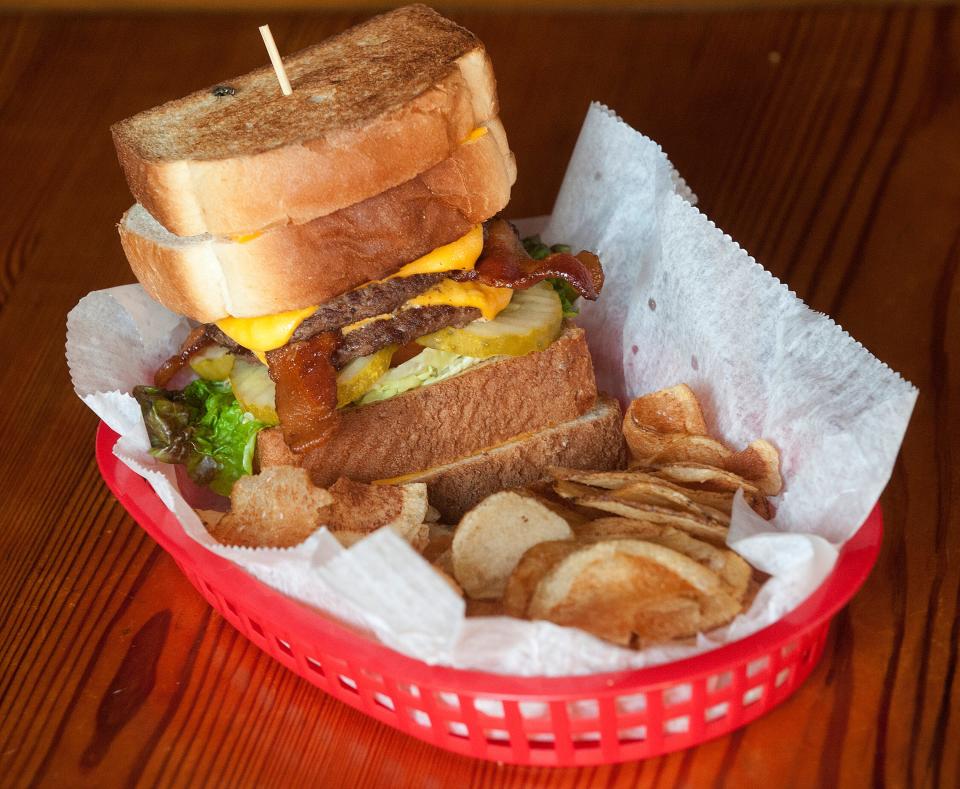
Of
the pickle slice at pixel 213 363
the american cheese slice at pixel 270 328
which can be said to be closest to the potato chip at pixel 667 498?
the american cheese slice at pixel 270 328

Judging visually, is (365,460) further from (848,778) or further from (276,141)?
(848,778)

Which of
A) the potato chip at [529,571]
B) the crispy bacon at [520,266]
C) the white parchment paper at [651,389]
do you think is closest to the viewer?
the white parchment paper at [651,389]

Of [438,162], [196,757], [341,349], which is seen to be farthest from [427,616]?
[438,162]

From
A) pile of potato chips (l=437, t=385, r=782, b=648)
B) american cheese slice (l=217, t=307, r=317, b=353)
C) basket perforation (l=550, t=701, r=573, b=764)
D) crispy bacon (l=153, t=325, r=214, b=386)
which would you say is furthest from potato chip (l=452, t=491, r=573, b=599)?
crispy bacon (l=153, t=325, r=214, b=386)

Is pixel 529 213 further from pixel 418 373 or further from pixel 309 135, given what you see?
pixel 309 135

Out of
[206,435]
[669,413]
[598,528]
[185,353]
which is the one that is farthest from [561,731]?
[185,353]

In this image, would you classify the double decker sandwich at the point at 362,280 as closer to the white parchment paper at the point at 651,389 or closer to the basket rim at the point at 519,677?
the white parchment paper at the point at 651,389
